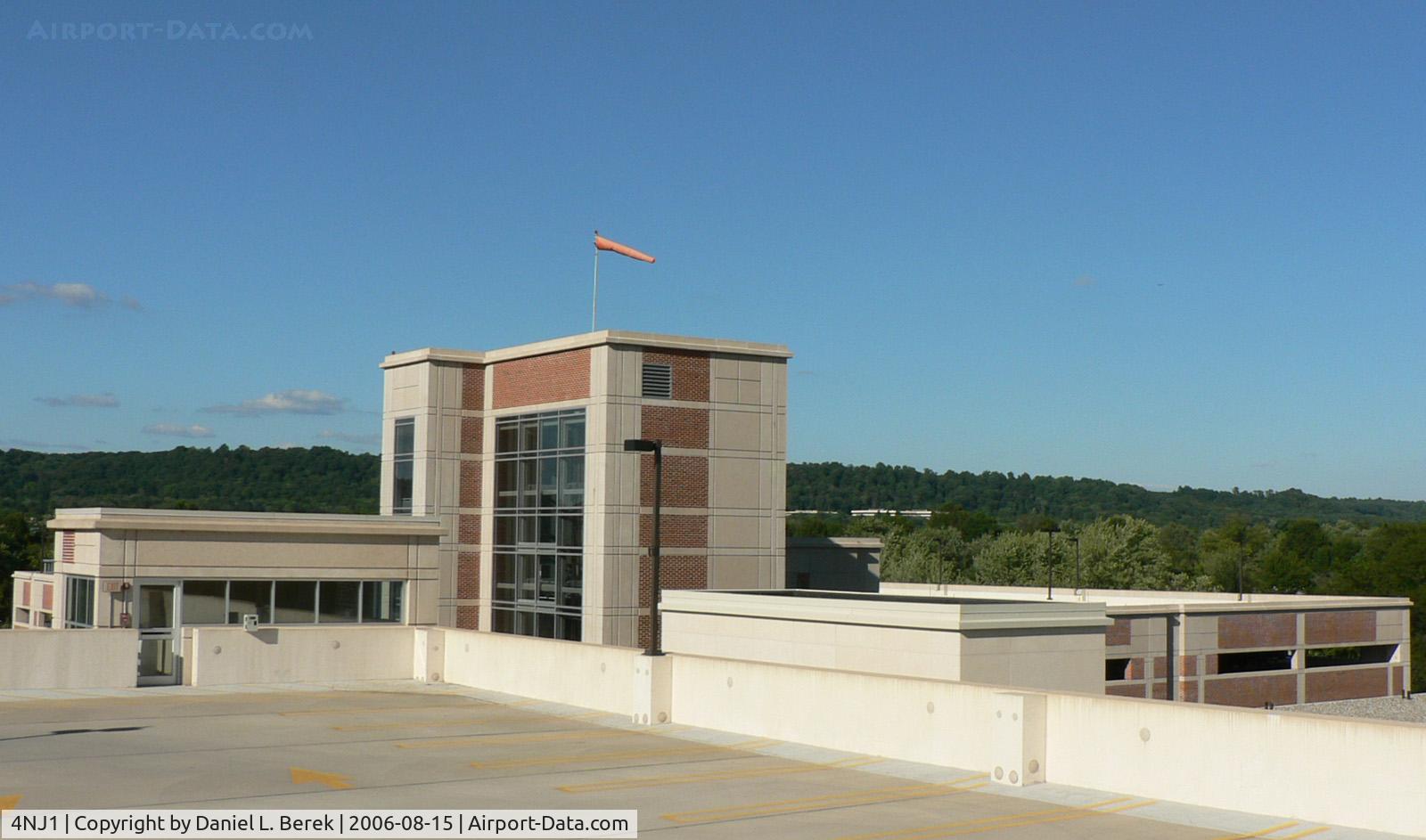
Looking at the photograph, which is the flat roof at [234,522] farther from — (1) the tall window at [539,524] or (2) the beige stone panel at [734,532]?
(2) the beige stone panel at [734,532]

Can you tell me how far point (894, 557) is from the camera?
13662 centimetres

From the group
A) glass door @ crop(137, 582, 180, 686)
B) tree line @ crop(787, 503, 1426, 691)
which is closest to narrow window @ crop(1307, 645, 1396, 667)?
tree line @ crop(787, 503, 1426, 691)

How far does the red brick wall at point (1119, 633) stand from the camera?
65312 mm

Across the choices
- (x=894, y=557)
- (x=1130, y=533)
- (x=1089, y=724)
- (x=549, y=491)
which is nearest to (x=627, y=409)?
(x=549, y=491)

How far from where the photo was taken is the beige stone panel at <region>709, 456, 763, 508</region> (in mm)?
50719

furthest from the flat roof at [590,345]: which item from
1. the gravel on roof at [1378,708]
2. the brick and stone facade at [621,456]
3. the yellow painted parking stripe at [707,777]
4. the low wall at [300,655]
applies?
the gravel on roof at [1378,708]

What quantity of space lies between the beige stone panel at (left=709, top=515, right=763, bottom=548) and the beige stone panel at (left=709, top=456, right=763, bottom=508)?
0.50 metres

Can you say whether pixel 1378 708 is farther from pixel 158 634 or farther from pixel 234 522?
pixel 158 634

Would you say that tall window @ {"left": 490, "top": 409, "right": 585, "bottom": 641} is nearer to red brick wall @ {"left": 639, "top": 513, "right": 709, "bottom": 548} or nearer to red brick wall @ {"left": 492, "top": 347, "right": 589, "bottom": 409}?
red brick wall @ {"left": 492, "top": 347, "right": 589, "bottom": 409}

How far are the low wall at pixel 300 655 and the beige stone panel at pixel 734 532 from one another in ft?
46.7

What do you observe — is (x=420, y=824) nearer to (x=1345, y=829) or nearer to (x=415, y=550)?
(x=1345, y=829)

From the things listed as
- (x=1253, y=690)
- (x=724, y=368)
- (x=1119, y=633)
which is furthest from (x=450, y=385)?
(x=1253, y=690)

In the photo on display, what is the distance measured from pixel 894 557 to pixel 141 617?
10400cm

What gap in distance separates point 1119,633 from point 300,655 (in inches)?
1656
